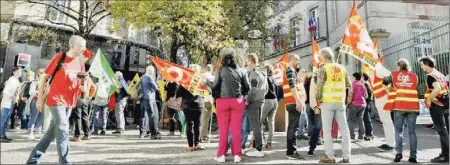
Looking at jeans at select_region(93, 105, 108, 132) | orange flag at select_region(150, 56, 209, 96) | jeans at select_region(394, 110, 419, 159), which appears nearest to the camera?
jeans at select_region(394, 110, 419, 159)

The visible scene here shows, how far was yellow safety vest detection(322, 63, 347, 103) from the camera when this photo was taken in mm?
5621

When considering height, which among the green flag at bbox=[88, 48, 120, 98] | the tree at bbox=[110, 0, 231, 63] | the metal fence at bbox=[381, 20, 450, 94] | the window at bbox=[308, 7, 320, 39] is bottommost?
the green flag at bbox=[88, 48, 120, 98]

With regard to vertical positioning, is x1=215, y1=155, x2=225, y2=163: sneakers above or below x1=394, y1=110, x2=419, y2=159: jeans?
below

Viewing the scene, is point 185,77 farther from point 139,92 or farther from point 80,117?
point 80,117

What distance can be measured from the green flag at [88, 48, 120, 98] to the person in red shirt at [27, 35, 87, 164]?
4.31m

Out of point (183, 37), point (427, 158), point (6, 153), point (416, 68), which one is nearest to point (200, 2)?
point (183, 37)

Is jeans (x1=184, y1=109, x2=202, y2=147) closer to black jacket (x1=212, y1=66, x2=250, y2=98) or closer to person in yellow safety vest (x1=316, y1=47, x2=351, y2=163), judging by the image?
black jacket (x1=212, y1=66, x2=250, y2=98)

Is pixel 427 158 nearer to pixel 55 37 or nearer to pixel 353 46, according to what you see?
pixel 353 46

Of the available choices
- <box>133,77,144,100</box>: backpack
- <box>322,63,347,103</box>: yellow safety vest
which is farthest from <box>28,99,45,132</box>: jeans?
<box>322,63,347,103</box>: yellow safety vest

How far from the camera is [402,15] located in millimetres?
17219

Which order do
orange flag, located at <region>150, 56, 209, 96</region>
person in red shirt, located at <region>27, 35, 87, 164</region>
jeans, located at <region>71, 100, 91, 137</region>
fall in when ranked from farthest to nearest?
jeans, located at <region>71, 100, 91, 137</region>, orange flag, located at <region>150, 56, 209, 96</region>, person in red shirt, located at <region>27, 35, 87, 164</region>

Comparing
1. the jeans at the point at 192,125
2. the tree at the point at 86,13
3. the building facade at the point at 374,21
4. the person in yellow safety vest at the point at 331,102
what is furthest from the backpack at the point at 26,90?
the building facade at the point at 374,21

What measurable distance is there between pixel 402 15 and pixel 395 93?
41.5 feet

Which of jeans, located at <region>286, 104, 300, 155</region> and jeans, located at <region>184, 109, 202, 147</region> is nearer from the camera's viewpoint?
jeans, located at <region>286, 104, 300, 155</region>
